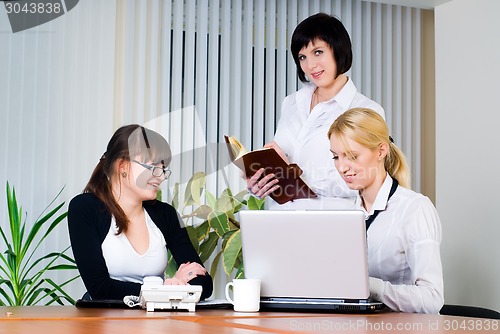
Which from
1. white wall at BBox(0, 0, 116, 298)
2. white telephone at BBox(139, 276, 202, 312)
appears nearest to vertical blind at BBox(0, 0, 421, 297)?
white wall at BBox(0, 0, 116, 298)

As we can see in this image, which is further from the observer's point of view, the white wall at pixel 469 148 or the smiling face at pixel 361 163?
the white wall at pixel 469 148

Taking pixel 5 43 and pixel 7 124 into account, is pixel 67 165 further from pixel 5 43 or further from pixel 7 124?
pixel 5 43

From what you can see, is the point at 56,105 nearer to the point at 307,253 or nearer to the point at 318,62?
the point at 318,62

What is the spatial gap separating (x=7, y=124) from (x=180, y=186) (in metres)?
1.07

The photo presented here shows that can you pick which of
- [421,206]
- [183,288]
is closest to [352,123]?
[421,206]

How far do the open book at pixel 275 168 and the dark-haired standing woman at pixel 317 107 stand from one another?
5 centimetres

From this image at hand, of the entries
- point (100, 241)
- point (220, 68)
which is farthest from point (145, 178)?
point (220, 68)

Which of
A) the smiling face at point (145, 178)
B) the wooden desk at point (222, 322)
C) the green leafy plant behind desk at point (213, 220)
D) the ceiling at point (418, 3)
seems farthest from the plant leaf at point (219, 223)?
the wooden desk at point (222, 322)

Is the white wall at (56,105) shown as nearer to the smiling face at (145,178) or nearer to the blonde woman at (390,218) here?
the smiling face at (145,178)

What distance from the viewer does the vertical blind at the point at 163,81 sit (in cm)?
473

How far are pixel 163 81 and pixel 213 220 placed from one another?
3.03 feet

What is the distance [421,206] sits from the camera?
2939 mm

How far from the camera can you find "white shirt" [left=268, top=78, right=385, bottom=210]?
3937mm

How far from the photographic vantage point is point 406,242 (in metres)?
2.91
